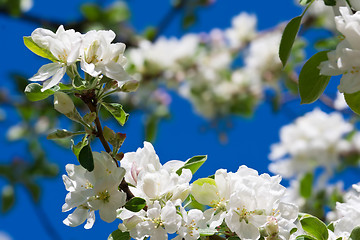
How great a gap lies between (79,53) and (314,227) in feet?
1.86

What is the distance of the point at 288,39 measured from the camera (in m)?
0.97

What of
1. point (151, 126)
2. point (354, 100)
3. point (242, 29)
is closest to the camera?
point (354, 100)

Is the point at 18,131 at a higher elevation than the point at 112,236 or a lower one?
higher

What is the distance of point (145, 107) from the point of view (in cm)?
434

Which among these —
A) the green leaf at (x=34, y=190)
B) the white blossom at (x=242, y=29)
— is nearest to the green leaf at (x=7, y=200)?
the green leaf at (x=34, y=190)

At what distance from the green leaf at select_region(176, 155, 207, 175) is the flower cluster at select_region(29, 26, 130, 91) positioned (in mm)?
223

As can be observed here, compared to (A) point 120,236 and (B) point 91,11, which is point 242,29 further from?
(A) point 120,236

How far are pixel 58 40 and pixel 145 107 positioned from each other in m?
3.39

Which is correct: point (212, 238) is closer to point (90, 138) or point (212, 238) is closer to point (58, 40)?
point (90, 138)

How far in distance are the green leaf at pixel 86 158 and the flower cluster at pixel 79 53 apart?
0.14 meters

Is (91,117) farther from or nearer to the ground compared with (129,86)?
nearer to the ground

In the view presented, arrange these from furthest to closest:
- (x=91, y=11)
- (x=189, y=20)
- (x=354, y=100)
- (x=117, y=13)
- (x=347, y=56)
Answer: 1. (x=189, y=20)
2. (x=117, y=13)
3. (x=91, y=11)
4. (x=354, y=100)
5. (x=347, y=56)

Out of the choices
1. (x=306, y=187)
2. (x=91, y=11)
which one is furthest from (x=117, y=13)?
(x=306, y=187)

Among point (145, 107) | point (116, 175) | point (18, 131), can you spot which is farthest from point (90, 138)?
point (18, 131)
